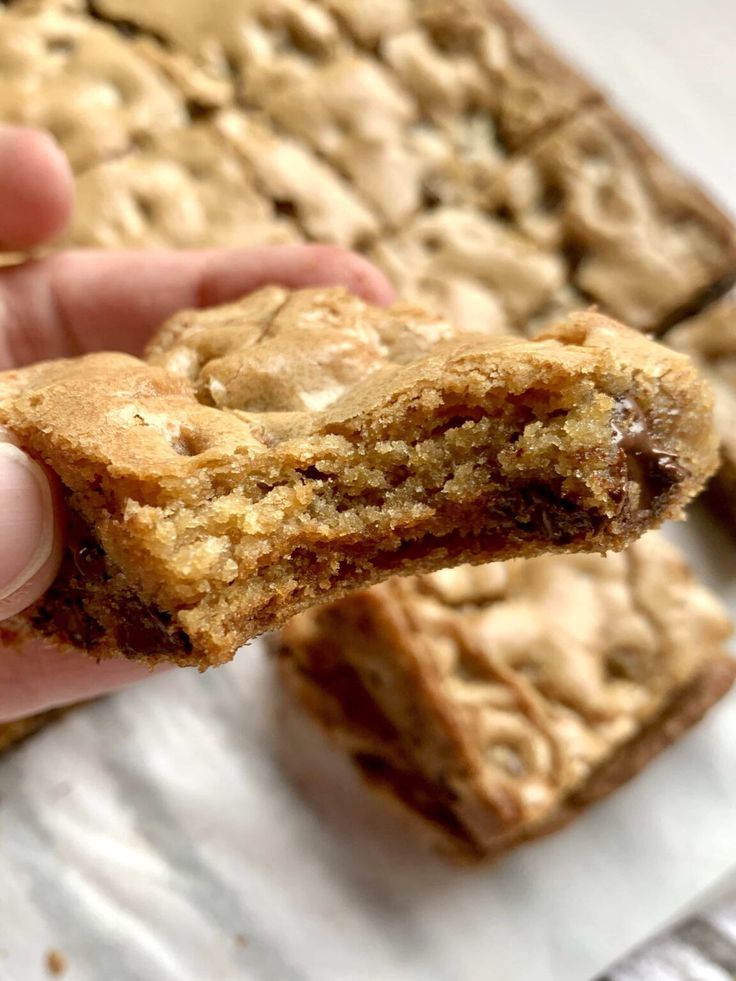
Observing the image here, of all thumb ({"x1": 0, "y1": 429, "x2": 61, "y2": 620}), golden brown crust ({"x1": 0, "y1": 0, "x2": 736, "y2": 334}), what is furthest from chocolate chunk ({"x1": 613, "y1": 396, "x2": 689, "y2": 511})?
golden brown crust ({"x1": 0, "y1": 0, "x2": 736, "y2": 334})

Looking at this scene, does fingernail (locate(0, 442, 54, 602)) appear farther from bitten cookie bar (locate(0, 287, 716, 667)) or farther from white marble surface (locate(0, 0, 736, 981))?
white marble surface (locate(0, 0, 736, 981))

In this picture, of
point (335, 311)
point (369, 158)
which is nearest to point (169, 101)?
point (369, 158)

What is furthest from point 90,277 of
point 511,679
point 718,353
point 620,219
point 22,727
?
point 718,353

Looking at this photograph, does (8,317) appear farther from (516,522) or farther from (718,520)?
(718,520)

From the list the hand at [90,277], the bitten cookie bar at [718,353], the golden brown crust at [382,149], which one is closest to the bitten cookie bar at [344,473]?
the hand at [90,277]

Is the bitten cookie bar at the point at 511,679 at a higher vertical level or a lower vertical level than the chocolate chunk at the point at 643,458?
lower

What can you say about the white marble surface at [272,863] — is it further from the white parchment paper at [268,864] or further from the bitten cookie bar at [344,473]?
the bitten cookie bar at [344,473]

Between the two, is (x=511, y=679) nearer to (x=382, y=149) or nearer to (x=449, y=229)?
(x=449, y=229)
